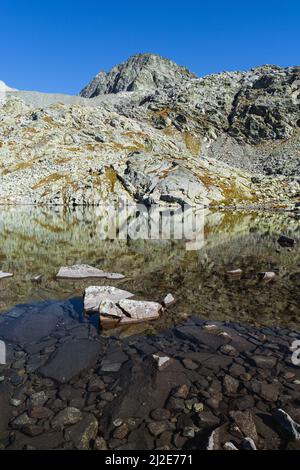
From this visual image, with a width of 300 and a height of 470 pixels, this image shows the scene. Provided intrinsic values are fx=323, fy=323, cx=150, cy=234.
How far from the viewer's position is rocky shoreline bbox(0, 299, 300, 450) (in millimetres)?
7891

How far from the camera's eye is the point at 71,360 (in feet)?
37.8

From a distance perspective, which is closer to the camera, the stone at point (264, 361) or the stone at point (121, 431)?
the stone at point (121, 431)

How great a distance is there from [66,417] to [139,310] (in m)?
7.00

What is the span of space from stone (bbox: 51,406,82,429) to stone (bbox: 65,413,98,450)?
0.16 meters

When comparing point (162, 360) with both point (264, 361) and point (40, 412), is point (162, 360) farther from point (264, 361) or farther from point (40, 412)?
point (40, 412)

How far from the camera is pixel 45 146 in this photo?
143500 millimetres

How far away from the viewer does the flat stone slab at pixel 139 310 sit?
1494 cm

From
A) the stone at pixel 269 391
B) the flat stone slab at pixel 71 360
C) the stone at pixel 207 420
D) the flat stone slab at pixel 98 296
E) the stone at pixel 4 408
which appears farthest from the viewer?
the flat stone slab at pixel 98 296

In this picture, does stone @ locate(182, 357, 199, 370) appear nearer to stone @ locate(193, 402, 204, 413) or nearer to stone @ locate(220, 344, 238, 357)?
stone @ locate(220, 344, 238, 357)

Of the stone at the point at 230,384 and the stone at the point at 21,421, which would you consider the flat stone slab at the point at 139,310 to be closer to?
the stone at the point at 230,384

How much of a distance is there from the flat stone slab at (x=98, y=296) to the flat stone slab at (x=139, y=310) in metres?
1.15

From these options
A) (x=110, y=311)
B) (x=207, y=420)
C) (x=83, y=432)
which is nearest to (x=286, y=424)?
(x=207, y=420)

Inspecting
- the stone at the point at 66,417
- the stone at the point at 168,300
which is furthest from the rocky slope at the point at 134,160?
the stone at the point at 66,417

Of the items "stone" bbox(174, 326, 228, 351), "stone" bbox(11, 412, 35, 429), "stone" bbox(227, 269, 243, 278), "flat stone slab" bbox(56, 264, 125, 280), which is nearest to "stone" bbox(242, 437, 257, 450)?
"stone" bbox(174, 326, 228, 351)
